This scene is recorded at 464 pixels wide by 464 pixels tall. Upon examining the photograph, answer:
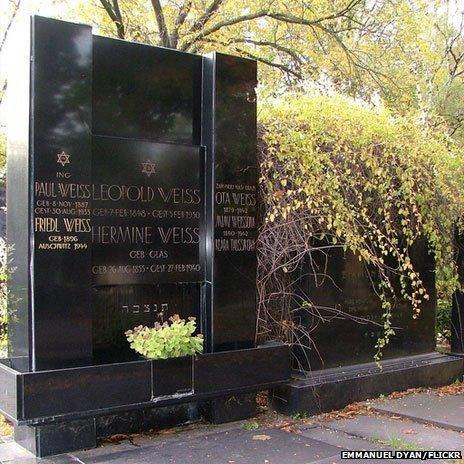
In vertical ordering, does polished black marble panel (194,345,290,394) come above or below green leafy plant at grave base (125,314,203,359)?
below

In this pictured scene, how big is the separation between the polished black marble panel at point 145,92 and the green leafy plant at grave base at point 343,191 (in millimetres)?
993

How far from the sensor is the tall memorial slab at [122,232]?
503 cm

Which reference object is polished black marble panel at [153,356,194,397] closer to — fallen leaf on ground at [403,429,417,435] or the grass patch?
the grass patch

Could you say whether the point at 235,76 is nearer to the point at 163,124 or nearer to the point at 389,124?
the point at 163,124

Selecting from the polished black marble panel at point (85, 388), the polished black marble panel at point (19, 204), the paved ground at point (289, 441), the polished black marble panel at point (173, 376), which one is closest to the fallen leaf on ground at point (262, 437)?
the paved ground at point (289, 441)

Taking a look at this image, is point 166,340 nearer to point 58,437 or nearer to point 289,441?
point 58,437

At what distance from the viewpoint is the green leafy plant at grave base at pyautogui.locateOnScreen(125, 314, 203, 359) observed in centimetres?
540

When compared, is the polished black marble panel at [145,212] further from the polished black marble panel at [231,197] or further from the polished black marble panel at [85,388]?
the polished black marble panel at [85,388]

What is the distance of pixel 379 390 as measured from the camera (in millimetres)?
7199

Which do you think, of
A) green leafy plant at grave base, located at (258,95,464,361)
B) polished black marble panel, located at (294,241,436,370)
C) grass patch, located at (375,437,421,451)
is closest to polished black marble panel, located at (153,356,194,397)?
green leafy plant at grave base, located at (258,95,464,361)

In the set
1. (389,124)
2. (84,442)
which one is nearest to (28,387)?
(84,442)

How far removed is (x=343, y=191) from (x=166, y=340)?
2790mm

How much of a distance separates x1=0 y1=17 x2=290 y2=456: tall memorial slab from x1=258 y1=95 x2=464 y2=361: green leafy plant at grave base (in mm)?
387

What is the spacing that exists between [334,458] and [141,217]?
2.73 metres
